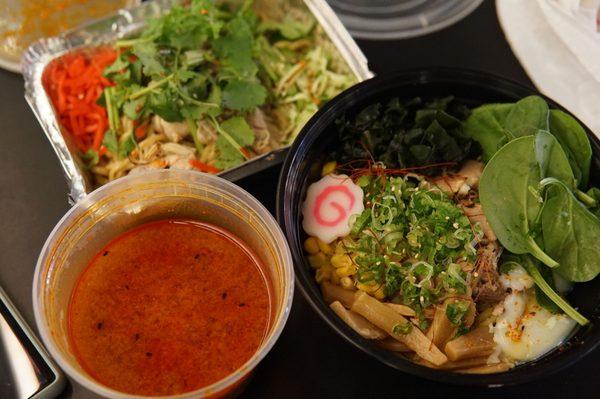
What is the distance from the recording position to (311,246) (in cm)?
133

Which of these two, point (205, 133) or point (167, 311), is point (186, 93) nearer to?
point (205, 133)

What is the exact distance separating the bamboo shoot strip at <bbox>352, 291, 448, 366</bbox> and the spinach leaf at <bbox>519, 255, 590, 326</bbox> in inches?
10.1

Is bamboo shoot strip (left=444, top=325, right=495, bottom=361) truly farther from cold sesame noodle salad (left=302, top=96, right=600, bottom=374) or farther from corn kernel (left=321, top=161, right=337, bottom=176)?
corn kernel (left=321, top=161, right=337, bottom=176)

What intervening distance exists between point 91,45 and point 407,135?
906 mm

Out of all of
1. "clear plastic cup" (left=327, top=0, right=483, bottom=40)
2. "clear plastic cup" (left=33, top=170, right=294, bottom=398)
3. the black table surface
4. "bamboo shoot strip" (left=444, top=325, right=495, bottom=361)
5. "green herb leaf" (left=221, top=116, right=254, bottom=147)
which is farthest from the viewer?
"clear plastic cup" (left=327, top=0, right=483, bottom=40)

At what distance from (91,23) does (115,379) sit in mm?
1011

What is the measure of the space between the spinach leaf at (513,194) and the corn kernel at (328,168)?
0.34 m

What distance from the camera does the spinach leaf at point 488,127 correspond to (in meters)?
1.36

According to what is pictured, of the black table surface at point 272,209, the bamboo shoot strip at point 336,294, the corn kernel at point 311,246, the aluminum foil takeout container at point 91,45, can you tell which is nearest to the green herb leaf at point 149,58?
the aluminum foil takeout container at point 91,45

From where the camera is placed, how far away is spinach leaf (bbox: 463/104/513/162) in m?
1.36

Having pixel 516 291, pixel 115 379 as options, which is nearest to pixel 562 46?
pixel 516 291

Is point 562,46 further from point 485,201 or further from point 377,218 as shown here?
point 377,218

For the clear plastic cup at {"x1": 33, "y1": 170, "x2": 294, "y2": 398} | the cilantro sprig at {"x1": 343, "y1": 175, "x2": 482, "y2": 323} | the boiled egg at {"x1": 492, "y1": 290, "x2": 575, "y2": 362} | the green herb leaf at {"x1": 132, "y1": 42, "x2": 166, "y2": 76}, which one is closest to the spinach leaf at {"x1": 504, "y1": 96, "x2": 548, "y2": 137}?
the cilantro sprig at {"x1": 343, "y1": 175, "x2": 482, "y2": 323}

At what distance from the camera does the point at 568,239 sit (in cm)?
122
